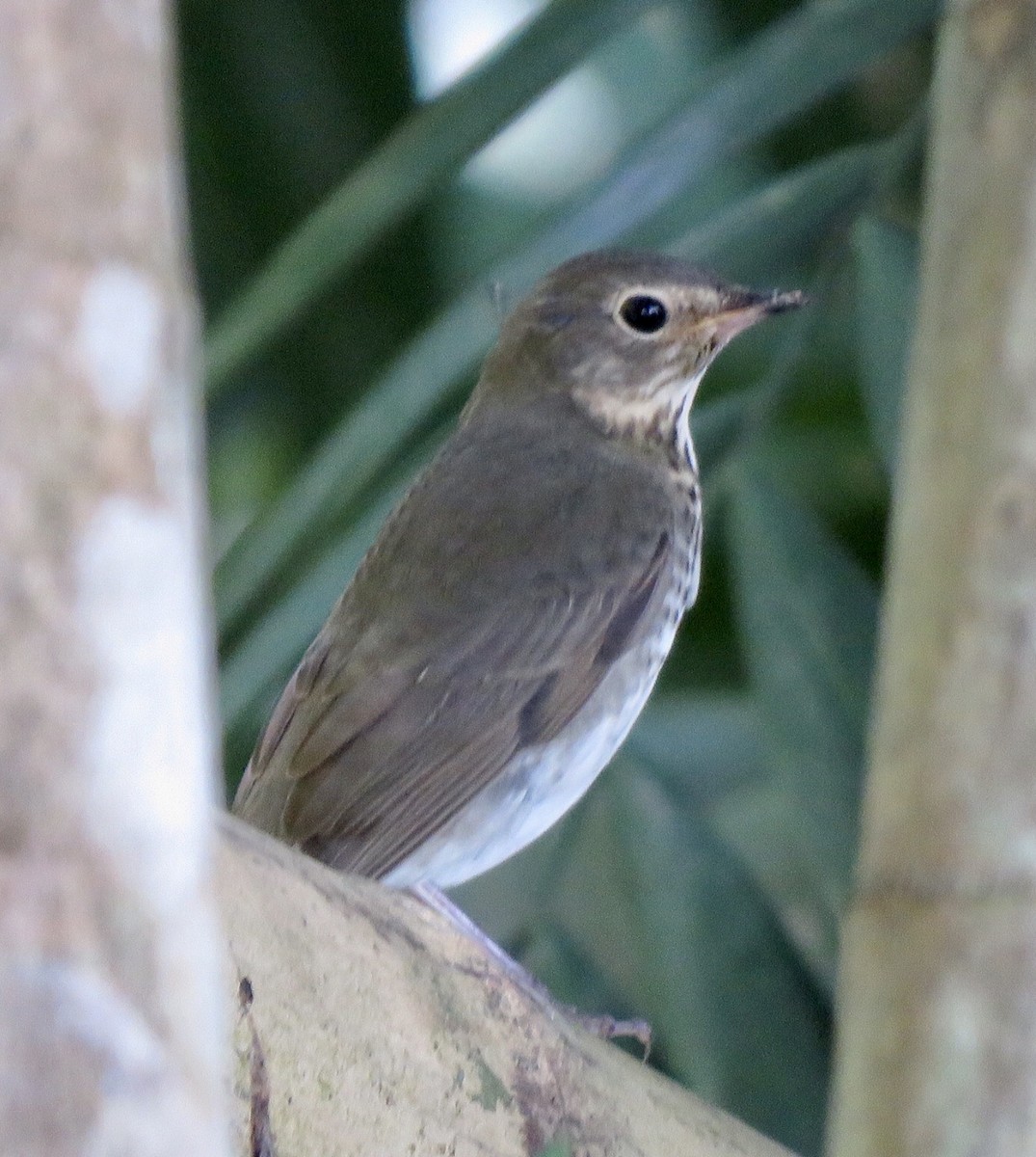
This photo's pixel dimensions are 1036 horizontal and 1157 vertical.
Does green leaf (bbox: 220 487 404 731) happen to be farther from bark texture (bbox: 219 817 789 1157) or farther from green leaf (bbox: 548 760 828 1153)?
bark texture (bbox: 219 817 789 1157)

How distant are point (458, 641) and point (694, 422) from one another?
1.79 feet

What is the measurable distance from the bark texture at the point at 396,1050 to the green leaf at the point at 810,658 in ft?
1.91

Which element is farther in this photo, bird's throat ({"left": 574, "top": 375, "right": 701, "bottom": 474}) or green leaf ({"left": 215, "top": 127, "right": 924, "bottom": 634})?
bird's throat ({"left": 574, "top": 375, "right": 701, "bottom": 474})

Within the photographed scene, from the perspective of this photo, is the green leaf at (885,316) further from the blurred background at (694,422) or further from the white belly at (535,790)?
the white belly at (535,790)

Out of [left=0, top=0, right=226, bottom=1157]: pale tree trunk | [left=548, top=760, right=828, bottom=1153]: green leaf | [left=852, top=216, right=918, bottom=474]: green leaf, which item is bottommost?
[left=0, top=0, right=226, bottom=1157]: pale tree trunk

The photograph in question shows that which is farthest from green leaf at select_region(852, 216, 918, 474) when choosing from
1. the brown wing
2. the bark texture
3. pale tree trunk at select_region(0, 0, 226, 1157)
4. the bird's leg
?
pale tree trunk at select_region(0, 0, 226, 1157)

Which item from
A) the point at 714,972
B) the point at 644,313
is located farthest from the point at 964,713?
the point at 644,313

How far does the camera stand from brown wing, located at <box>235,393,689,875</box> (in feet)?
6.73

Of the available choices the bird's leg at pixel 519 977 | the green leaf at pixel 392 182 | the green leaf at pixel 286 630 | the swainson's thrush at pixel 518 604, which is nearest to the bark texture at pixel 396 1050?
the bird's leg at pixel 519 977

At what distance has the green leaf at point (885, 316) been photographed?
223 centimetres

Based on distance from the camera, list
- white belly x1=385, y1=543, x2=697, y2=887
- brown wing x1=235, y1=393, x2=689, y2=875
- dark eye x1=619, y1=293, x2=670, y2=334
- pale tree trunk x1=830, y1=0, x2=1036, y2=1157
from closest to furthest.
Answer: pale tree trunk x1=830, y1=0, x2=1036, y2=1157 → brown wing x1=235, y1=393, x2=689, y2=875 → white belly x1=385, y1=543, x2=697, y2=887 → dark eye x1=619, y1=293, x2=670, y2=334

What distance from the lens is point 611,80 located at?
3.65 metres

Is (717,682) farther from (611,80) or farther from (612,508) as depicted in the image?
(611,80)

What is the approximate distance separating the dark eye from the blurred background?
0.29 feet
